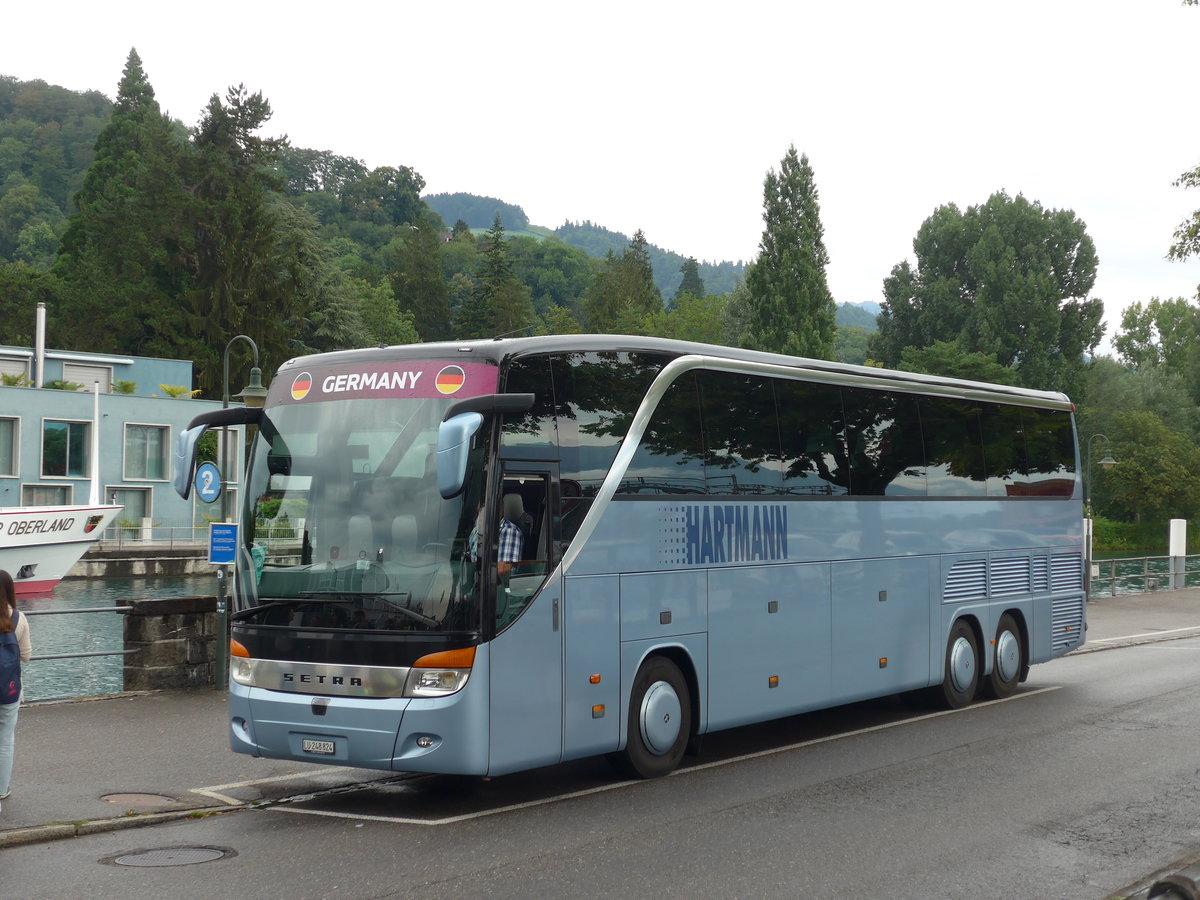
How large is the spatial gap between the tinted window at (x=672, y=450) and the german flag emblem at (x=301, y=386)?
259 cm

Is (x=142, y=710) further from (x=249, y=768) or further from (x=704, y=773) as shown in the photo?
(x=704, y=773)

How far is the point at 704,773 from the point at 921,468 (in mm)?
5108

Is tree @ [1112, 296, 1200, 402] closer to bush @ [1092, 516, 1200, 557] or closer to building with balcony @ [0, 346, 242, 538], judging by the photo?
bush @ [1092, 516, 1200, 557]

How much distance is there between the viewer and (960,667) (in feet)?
51.8

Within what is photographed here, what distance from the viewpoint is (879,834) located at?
29.7 feet

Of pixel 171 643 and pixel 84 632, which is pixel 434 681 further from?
pixel 84 632

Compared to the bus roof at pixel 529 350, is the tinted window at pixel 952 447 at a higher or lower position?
lower

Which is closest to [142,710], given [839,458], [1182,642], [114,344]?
[839,458]

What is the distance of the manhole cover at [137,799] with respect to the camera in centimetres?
987

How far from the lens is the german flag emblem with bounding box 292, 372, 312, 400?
34.5 ft

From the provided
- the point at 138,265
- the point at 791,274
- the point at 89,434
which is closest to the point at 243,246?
the point at 138,265

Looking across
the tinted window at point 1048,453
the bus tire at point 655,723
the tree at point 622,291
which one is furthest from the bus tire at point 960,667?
the tree at point 622,291

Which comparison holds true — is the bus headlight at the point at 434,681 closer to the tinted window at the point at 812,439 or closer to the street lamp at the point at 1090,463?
the tinted window at the point at 812,439

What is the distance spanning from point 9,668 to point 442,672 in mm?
2921
